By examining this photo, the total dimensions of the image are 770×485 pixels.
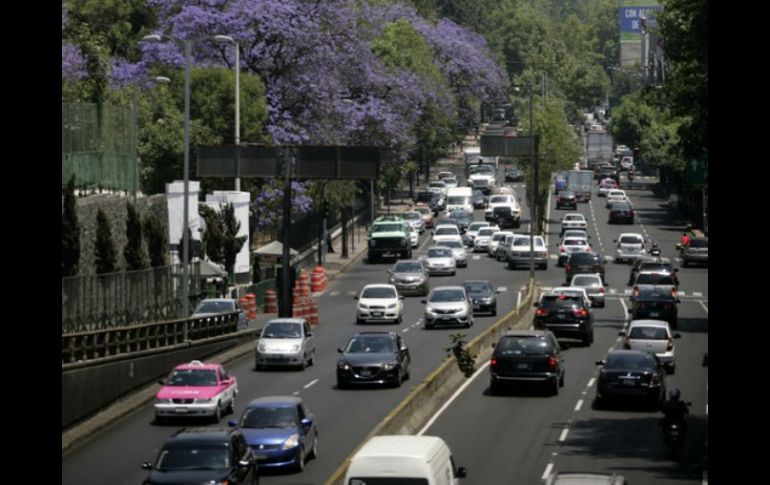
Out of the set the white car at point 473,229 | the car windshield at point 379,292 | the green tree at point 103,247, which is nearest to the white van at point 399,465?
the green tree at point 103,247

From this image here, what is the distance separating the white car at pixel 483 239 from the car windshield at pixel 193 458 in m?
69.6

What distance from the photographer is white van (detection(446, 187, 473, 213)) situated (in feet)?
371

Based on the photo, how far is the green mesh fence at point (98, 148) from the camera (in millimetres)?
55688

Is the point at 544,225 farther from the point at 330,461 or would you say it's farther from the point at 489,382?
the point at 330,461

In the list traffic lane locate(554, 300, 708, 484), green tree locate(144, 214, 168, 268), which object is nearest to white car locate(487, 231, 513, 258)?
green tree locate(144, 214, 168, 268)

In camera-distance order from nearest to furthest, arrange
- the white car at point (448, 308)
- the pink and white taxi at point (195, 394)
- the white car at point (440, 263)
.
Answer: the pink and white taxi at point (195, 394) → the white car at point (448, 308) → the white car at point (440, 263)

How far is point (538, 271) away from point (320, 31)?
54.4 ft

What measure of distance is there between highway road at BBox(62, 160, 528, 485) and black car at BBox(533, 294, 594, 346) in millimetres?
3137

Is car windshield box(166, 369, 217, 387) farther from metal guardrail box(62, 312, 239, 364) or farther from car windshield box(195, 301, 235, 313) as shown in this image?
car windshield box(195, 301, 235, 313)

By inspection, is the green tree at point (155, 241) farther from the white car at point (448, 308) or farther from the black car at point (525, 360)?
the black car at point (525, 360)

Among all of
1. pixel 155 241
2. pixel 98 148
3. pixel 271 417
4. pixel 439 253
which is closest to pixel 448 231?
pixel 439 253

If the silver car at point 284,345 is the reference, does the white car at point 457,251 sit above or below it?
above

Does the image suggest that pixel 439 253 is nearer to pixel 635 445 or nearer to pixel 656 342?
pixel 656 342
